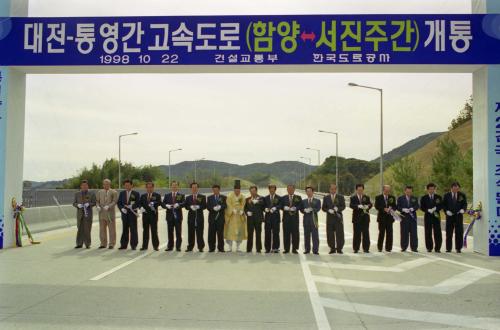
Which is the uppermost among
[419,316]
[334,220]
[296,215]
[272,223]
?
[296,215]

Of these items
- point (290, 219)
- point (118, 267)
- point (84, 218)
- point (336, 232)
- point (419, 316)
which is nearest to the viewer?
point (419, 316)

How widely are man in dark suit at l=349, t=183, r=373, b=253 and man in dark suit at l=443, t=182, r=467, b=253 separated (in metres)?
2.05

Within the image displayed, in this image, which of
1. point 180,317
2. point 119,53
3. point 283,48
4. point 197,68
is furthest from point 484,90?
point 180,317

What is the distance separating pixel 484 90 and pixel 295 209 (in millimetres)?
5584

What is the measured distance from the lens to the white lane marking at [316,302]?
21.5 ft

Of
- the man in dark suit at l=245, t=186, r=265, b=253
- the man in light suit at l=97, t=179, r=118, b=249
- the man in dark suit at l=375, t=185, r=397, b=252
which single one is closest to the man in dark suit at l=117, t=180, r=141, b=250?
the man in light suit at l=97, t=179, r=118, b=249

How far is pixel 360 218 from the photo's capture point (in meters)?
13.7

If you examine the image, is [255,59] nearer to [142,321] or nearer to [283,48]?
[283,48]

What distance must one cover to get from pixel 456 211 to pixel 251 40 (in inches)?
269

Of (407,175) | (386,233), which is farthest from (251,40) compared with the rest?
(407,175)

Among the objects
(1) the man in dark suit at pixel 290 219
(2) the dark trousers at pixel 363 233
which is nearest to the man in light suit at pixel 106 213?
(1) the man in dark suit at pixel 290 219

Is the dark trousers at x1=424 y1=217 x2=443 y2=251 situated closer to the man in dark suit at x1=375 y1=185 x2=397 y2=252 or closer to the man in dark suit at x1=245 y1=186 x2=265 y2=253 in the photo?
the man in dark suit at x1=375 y1=185 x2=397 y2=252

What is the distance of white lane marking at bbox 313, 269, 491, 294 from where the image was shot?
28.8ft

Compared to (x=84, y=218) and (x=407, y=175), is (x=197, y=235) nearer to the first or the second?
(x=84, y=218)
